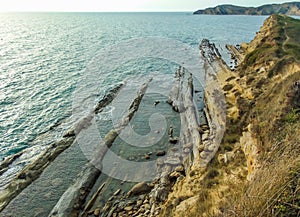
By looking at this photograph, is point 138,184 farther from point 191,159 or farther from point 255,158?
point 255,158

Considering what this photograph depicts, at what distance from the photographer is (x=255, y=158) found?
1149 cm

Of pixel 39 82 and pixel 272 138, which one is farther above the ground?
pixel 272 138

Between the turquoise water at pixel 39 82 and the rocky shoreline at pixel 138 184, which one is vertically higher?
the rocky shoreline at pixel 138 184

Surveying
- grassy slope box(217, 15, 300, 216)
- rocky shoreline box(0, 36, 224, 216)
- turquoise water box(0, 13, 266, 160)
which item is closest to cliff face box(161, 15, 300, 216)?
grassy slope box(217, 15, 300, 216)

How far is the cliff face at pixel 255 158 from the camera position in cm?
617

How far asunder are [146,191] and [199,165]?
4017 mm

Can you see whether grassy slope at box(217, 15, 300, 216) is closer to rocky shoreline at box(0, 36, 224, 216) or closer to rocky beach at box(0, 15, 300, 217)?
rocky beach at box(0, 15, 300, 217)

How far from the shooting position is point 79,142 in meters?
23.3

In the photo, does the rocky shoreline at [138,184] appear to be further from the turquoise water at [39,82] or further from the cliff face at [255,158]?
the turquoise water at [39,82]

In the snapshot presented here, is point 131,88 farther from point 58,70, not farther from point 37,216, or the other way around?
point 37,216

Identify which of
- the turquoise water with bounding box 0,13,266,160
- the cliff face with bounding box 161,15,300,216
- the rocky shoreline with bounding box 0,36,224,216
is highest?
the cliff face with bounding box 161,15,300,216

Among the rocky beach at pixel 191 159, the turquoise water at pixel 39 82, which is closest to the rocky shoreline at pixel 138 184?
the rocky beach at pixel 191 159

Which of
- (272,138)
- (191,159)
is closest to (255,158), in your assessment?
(272,138)

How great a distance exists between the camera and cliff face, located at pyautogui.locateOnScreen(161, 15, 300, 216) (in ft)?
20.2
